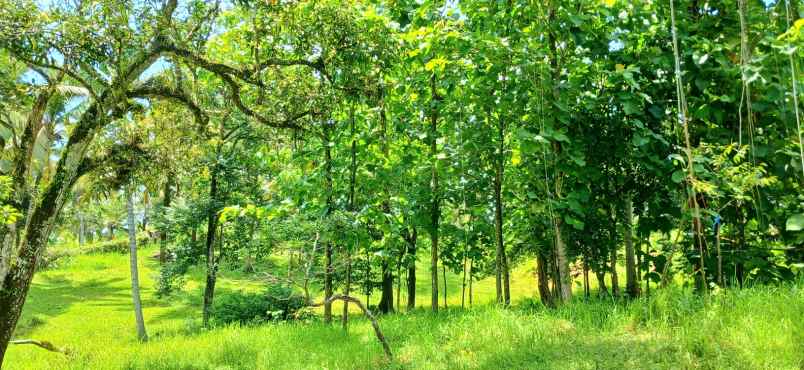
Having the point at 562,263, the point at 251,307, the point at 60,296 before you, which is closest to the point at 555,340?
the point at 562,263

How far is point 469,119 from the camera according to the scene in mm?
6156

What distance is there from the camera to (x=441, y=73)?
567 cm

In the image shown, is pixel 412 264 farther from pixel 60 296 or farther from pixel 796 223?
pixel 60 296

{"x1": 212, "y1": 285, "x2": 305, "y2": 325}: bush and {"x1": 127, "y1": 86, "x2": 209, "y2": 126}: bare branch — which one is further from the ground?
{"x1": 127, "y1": 86, "x2": 209, "y2": 126}: bare branch

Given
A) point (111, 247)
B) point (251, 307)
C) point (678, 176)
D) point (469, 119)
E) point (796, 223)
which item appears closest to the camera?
point (796, 223)

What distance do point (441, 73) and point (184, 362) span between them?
4.46 meters

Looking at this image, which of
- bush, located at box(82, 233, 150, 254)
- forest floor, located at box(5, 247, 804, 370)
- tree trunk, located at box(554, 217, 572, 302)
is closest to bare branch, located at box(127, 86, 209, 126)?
forest floor, located at box(5, 247, 804, 370)

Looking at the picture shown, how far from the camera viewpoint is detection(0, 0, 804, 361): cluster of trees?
4312 mm

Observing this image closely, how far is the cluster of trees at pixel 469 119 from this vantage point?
431 cm

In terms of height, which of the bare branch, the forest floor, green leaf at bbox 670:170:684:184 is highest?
the bare branch

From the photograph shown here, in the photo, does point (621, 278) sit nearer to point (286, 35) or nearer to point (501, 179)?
point (501, 179)

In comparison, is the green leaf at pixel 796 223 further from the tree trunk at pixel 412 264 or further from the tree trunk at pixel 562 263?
the tree trunk at pixel 412 264

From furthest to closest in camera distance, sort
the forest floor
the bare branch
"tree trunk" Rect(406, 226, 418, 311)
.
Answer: "tree trunk" Rect(406, 226, 418, 311)
the bare branch
the forest floor

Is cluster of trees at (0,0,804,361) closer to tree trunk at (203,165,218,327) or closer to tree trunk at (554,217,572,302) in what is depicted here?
tree trunk at (554,217,572,302)
